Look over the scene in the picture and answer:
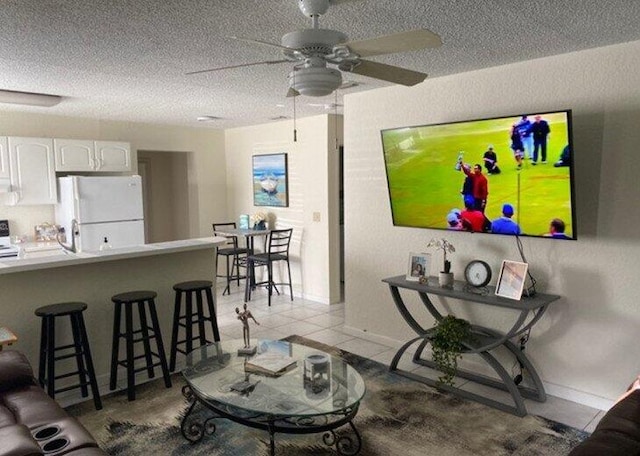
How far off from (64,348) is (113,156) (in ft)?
10.4

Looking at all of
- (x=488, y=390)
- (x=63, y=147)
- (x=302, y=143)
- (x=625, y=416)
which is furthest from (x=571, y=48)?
(x=63, y=147)

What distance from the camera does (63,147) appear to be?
5.34m

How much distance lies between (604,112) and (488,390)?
210 cm

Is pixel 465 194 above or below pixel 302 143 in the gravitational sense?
below

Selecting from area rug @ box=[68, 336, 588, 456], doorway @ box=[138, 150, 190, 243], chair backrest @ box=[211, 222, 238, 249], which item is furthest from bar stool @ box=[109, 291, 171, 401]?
doorway @ box=[138, 150, 190, 243]

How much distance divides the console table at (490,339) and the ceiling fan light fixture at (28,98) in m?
3.46

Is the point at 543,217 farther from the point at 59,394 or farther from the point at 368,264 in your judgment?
the point at 59,394

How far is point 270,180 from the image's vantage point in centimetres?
654

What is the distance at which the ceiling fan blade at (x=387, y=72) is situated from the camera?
2.21 m

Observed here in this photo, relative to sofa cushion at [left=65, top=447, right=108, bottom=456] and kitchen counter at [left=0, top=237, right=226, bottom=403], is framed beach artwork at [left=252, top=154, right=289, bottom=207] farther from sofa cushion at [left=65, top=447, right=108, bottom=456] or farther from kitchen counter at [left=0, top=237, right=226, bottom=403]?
sofa cushion at [left=65, top=447, right=108, bottom=456]

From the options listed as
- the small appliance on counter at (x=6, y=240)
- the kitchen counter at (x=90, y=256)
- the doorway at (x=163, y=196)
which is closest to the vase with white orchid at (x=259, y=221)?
the doorway at (x=163, y=196)

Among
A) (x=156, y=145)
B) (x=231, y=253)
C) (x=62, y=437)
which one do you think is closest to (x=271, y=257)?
(x=231, y=253)

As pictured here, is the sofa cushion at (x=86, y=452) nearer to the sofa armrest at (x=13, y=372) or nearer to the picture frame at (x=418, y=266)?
the sofa armrest at (x=13, y=372)

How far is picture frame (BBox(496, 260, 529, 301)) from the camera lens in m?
3.17
